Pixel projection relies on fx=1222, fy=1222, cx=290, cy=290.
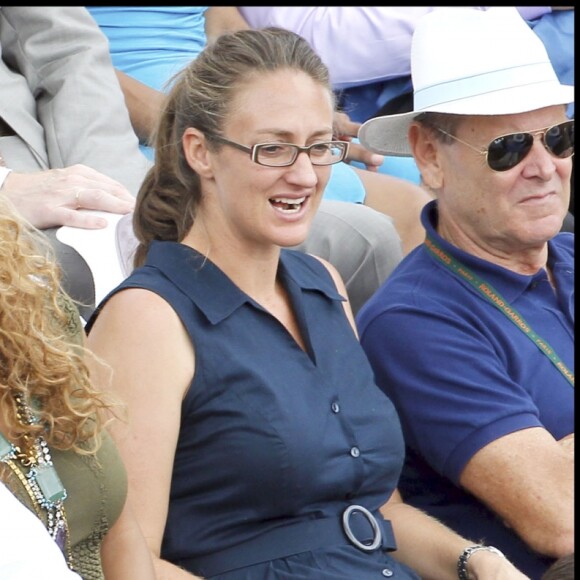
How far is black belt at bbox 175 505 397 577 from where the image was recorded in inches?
86.8

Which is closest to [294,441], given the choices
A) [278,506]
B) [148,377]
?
[278,506]

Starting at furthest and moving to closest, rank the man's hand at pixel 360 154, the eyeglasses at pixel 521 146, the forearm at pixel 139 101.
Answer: the man's hand at pixel 360 154 < the forearm at pixel 139 101 < the eyeglasses at pixel 521 146

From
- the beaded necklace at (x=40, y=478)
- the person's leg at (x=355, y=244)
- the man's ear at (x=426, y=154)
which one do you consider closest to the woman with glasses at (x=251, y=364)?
the beaded necklace at (x=40, y=478)

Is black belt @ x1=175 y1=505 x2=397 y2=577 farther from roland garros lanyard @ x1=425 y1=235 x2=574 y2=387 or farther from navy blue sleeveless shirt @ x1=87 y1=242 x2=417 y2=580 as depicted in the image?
roland garros lanyard @ x1=425 y1=235 x2=574 y2=387

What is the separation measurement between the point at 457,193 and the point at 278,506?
1.01 meters

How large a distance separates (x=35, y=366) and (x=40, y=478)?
0.19 metres

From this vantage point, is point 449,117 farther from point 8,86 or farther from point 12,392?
point 12,392

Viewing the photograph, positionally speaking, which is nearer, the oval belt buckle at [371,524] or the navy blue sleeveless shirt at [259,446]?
the navy blue sleeveless shirt at [259,446]

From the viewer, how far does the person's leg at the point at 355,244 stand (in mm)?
3369

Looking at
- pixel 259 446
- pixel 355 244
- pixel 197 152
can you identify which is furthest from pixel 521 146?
pixel 259 446

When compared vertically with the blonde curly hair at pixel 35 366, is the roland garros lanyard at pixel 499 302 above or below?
below

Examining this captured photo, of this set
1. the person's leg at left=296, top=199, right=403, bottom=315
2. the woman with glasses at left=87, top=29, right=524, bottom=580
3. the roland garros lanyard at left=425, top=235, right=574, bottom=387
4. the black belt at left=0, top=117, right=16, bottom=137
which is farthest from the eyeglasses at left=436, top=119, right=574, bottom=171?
the black belt at left=0, top=117, right=16, bottom=137

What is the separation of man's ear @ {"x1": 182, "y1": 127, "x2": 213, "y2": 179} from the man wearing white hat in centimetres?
57

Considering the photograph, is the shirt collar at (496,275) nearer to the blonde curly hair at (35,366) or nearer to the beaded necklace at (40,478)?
the blonde curly hair at (35,366)
